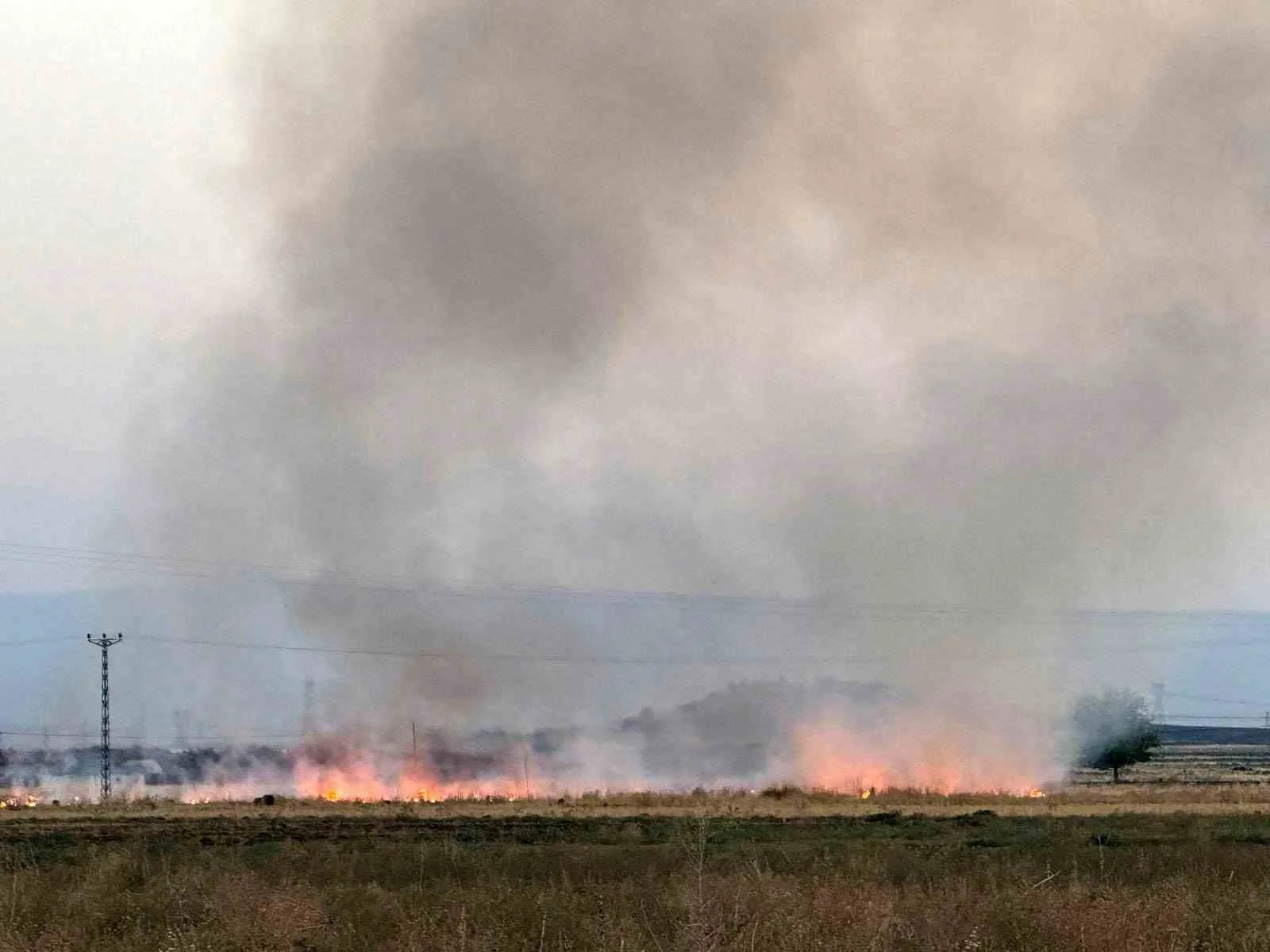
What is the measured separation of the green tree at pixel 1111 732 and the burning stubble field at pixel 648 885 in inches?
2162

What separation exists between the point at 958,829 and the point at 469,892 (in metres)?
27.5

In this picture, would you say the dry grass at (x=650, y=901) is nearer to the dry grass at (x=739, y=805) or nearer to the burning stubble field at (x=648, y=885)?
the burning stubble field at (x=648, y=885)

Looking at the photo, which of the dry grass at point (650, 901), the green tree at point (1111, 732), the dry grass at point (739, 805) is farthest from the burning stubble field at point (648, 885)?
the green tree at point (1111, 732)

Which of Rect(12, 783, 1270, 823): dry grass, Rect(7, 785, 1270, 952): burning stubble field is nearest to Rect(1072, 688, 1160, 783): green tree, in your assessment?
Rect(12, 783, 1270, 823): dry grass

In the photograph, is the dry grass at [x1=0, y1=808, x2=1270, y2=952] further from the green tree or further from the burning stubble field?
the green tree

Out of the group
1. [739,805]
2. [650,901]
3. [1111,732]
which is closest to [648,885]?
[650,901]

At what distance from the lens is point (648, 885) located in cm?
2138

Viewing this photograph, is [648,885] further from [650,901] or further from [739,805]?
[739,805]

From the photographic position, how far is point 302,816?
2108 inches

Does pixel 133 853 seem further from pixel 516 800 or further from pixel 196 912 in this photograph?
pixel 516 800

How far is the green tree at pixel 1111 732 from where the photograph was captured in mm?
102562

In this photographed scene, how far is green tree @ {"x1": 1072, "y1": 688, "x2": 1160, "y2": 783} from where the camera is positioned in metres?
103

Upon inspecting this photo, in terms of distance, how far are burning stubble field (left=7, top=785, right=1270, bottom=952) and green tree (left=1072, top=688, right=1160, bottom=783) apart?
2162 inches

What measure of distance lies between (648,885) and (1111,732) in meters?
94.5
